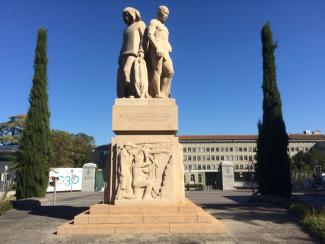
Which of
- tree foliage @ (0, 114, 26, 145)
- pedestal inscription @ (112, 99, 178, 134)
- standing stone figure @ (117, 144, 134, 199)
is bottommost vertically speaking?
standing stone figure @ (117, 144, 134, 199)

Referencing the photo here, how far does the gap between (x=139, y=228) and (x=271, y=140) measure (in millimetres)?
14374

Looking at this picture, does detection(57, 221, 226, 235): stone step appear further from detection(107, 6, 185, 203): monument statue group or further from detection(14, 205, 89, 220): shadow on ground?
detection(14, 205, 89, 220): shadow on ground

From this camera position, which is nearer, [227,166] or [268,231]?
[268,231]

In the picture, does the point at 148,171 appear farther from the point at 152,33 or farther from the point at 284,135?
the point at 284,135

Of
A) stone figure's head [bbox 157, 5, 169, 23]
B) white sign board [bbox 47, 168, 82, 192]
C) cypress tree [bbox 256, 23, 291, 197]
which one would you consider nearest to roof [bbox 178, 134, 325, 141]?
white sign board [bbox 47, 168, 82, 192]

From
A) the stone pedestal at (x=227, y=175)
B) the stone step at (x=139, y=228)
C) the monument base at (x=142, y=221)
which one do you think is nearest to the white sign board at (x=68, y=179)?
the stone pedestal at (x=227, y=175)

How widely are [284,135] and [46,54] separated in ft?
49.5

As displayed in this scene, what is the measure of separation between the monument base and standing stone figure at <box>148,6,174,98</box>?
3.14 m

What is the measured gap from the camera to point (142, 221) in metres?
7.29

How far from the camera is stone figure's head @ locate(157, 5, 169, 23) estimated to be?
9.62m

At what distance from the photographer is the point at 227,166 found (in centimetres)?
3788

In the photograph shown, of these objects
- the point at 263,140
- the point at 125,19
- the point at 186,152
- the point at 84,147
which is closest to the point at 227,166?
the point at 263,140

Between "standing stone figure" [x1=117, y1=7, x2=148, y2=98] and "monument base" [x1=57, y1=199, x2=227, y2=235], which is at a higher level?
"standing stone figure" [x1=117, y1=7, x2=148, y2=98]

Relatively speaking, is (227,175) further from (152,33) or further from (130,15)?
(152,33)
